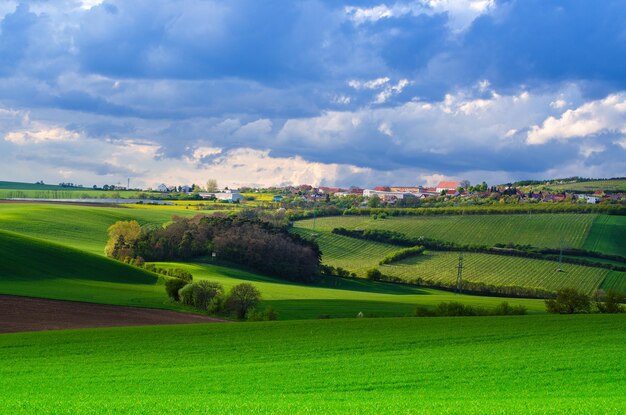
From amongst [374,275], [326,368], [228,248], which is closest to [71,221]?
[228,248]

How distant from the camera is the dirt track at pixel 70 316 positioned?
135ft

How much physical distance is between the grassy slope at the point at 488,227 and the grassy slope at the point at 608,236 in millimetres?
1289

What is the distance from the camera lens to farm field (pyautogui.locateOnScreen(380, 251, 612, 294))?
287 feet

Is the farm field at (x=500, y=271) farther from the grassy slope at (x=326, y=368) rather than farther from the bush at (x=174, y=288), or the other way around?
the grassy slope at (x=326, y=368)

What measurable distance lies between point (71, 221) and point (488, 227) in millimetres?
74723

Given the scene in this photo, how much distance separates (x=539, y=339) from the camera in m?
34.4

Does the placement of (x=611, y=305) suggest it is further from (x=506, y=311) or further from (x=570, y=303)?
(x=506, y=311)

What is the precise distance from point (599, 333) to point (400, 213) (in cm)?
9749

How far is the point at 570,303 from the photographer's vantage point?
52250 mm

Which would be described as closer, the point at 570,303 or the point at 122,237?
the point at 570,303

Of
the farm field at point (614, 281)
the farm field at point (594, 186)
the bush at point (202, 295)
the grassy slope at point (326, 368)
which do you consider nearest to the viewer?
the grassy slope at point (326, 368)

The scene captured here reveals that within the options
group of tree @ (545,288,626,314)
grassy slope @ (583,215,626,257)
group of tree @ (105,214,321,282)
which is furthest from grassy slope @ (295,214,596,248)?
group of tree @ (545,288,626,314)

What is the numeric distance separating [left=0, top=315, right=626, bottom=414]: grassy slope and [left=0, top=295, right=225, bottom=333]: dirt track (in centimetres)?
580

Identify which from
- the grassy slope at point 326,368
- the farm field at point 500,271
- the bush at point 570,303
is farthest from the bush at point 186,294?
the farm field at point 500,271
